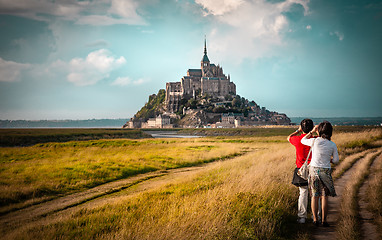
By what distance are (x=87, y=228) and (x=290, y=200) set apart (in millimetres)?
5241

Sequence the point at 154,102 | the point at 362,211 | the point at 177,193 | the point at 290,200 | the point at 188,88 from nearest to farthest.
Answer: the point at 362,211 < the point at 290,200 < the point at 177,193 < the point at 188,88 < the point at 154,102

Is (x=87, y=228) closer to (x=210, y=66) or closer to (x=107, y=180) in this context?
(x=107, y=180)

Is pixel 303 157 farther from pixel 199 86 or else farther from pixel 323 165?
pixel 199 86

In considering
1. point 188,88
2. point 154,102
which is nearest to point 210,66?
point 188,88

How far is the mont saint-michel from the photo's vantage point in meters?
130

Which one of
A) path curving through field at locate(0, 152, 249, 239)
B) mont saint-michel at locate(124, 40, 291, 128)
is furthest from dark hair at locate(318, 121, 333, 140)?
mont saint-michel at locate(124, 40, 291, 128)

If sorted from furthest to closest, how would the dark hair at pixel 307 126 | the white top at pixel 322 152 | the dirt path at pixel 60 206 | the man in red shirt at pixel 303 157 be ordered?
the dirt path at pixel 60 206 < the dark hair at pixel 307 126 < the man in red shirt at pixel 303 157 < the white top at pixel 322 152

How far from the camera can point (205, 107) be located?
5408 inches

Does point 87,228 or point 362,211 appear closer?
point 87,228

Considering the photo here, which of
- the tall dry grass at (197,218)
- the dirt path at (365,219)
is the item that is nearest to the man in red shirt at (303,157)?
the tall dry grass at (197,218)

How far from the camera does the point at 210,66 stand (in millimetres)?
160125

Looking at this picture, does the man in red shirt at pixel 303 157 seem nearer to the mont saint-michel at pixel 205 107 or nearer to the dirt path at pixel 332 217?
the dirt path at pixel 332 217

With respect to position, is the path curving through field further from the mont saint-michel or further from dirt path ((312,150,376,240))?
the mont saint-michel

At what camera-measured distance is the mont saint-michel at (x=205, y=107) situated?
5103 inches
